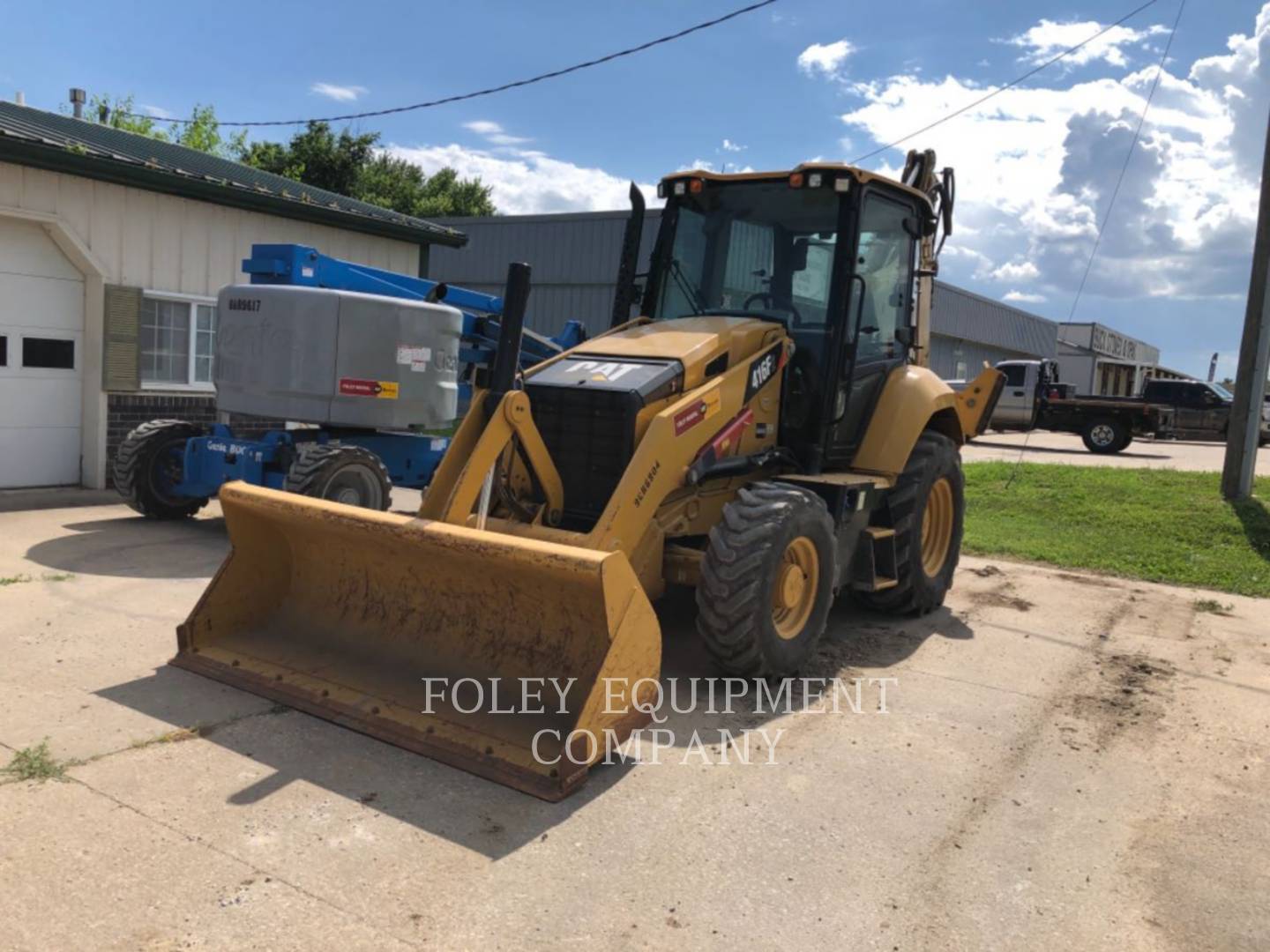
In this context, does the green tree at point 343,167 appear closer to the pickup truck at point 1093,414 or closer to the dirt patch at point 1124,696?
the pickup truck at point 1093,414

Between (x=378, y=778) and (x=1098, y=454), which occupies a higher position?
(x=1098, y=454)

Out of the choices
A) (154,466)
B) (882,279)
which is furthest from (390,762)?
(154,466)

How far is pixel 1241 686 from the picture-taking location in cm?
609

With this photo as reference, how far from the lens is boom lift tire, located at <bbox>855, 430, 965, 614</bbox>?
690cm

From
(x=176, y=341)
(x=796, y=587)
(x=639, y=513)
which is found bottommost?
(x=796, y=587)

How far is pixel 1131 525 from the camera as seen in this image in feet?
37.2

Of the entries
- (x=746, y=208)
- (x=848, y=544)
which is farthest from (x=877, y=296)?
(x=848, y=544)

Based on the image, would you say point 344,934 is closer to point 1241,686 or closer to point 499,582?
point 499,582

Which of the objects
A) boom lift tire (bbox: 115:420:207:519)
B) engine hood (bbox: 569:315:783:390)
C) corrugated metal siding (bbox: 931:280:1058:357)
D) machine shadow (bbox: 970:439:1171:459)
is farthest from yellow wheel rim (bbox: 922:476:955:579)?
corrugated metal siding (bbox: 931:280:1058:357)

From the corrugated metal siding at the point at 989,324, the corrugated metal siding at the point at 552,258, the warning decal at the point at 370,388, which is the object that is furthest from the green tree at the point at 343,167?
the warning decal at the point at 370,388

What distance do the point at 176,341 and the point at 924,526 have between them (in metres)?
8.84

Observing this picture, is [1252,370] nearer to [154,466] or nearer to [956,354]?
[154,466]

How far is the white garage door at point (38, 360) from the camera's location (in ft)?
34.5

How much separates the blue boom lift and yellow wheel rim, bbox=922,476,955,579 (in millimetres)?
3473
